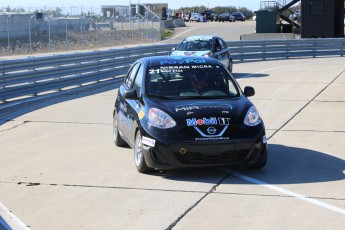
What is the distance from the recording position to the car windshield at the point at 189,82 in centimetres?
898

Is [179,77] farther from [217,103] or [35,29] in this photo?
[35,29]

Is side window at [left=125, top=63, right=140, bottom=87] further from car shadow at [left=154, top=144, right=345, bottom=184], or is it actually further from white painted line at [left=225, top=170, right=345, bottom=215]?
white painted line at [left=225, top=170, right=345, bottom=215]

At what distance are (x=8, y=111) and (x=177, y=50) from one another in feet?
29.8

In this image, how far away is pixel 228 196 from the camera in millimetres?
7258

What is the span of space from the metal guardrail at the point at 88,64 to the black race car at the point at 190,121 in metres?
6.59

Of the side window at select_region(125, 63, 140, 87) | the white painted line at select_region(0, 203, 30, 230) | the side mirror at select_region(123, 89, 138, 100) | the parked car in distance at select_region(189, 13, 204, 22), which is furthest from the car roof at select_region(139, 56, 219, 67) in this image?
the parked car in distance at select_region(189, 13, 204, 22)

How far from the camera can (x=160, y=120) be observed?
26.9ft

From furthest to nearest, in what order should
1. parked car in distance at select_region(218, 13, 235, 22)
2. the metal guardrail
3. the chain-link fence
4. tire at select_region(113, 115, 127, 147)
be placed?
parked car in distance at select_region(218, 13, 235, 22) → the chain-link fence → the metal guardrail → tire at select_region(113, 115, 127, 147)

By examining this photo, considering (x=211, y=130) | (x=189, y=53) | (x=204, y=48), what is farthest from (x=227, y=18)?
(x=211, y=130)

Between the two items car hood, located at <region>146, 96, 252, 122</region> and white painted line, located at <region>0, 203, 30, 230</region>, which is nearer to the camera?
white painted line, located at <region>0, 203, 30, 230</region>

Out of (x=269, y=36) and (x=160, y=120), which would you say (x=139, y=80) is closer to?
(x=160, y=120)

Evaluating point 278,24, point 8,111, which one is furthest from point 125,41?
point 8,111

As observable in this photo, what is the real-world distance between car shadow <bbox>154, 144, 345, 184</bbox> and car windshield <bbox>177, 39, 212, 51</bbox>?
1288 centimetres

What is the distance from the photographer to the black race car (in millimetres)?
7980
